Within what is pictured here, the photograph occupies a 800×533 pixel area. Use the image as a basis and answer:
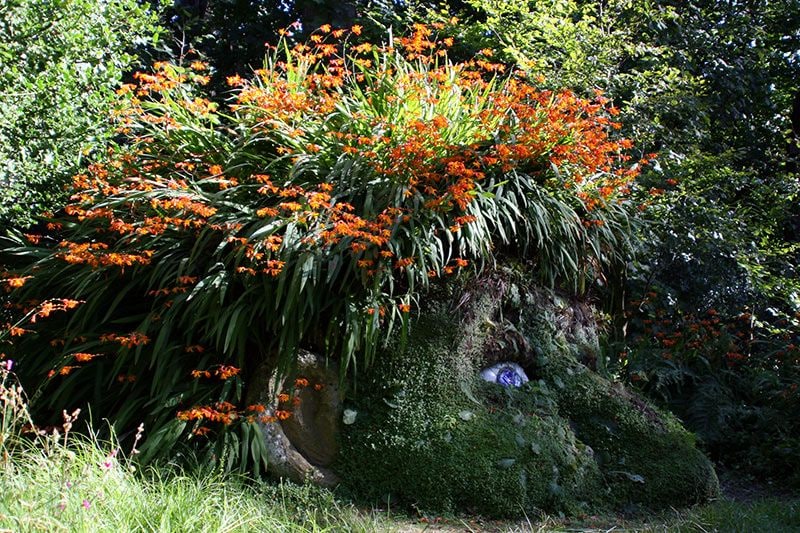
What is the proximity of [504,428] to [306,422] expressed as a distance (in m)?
1.16

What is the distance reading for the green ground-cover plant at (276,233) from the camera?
14.6 ft

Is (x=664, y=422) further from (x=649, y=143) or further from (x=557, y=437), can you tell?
(x=649, y=143)

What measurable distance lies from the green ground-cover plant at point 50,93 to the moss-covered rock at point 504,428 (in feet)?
8.34

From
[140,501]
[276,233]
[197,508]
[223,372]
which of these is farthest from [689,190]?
[140,501]

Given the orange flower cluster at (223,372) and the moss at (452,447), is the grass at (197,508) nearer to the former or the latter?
the moss at (452,447)

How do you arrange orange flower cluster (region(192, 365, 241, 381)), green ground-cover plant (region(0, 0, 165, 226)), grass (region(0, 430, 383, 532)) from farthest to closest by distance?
green ground-cover plant (region(0, 0, 165, 226)) → orange flower cluster (region(192, 365, 241, 381)) → grass (region(0, 430, 383, 532))

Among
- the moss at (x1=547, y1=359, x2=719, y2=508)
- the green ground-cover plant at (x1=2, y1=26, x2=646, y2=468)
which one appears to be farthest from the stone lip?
the moss at (x1=547, y1=359, x2=719, y2=508)

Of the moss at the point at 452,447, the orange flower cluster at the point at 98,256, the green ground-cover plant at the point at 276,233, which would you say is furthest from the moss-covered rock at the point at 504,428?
the orange flower cluster at the point at 98,256

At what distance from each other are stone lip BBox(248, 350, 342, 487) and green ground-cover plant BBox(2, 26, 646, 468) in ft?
0.33

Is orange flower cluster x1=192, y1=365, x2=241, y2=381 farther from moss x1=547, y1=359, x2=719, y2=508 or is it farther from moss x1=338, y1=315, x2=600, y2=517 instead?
moss x1=547, y1=359, x2=719, y2=508

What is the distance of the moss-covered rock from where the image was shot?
4410mm

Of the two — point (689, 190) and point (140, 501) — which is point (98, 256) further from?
point (689, 190)

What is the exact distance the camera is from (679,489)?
4.74m

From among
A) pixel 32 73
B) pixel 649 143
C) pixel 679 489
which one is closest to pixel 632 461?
pixel 679 489
